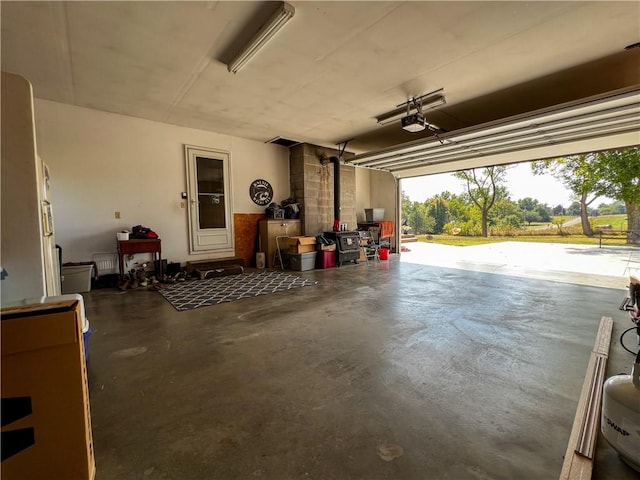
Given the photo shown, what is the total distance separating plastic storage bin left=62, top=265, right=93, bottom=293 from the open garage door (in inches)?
250

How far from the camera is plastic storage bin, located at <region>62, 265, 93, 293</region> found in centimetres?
465

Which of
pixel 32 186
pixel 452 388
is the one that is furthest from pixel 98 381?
pixel 452 388

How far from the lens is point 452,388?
1.99 m

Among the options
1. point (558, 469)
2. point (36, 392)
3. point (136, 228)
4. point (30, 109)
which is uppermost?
point (30, 109)

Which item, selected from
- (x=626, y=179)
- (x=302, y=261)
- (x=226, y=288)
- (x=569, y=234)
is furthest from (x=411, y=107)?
(x=569, y=234)

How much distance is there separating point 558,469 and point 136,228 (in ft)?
20.7

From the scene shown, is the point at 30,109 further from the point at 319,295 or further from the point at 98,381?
the point at 319,295

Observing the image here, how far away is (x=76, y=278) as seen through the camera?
4.74m

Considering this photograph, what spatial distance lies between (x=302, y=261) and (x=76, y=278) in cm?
423

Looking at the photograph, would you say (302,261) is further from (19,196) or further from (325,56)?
(19,196)

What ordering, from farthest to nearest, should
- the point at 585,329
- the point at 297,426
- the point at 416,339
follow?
the point at 585,329
the point at 416,339
the point at 297,426

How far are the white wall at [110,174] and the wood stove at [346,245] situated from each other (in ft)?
11.9

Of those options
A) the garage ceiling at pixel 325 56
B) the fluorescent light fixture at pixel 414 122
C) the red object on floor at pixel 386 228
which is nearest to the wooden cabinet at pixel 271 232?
the garage ceiling at pixel 325 56

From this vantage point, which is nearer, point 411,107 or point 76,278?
point 76,278
